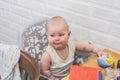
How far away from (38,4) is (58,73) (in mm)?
562

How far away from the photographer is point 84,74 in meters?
0.98

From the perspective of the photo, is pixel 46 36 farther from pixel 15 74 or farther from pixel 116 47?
pixel 116 47

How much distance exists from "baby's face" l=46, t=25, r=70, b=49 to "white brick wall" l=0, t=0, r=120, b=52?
23cm

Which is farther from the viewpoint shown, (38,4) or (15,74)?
(38,4)

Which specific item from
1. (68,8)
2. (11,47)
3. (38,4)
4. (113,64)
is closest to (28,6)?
(38,4)

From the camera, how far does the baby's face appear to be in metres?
1.20

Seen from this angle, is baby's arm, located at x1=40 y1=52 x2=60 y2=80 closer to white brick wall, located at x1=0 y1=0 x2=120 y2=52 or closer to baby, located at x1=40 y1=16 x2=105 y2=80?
baby, located at x1=40 y1=16 x2=105 y2=80

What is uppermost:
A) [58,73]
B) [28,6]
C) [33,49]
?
[28,6]

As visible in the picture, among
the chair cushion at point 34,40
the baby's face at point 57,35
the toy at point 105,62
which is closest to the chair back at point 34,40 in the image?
the chair cushion at point 34,40

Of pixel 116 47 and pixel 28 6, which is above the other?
pixel 28 6

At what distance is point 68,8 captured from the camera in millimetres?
1472

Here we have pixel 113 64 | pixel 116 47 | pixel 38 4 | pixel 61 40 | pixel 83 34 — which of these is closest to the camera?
pixel 113 64

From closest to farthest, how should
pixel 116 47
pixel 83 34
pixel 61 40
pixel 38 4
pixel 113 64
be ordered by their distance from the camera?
1. pixel 113 64
2. pixel 61 40
3. pixel 116 47
4. pixel 83 34
5. pixel 38 4

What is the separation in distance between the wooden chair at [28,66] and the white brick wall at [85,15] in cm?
35
